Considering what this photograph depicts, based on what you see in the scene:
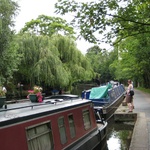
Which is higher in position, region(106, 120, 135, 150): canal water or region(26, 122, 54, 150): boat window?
region(26, 122, 54, 150): boat window

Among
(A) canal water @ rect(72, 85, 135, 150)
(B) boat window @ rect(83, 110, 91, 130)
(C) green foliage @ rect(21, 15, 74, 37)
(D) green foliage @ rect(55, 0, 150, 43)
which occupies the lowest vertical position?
(A) canal water @ rect(72, 85, 135, 150)

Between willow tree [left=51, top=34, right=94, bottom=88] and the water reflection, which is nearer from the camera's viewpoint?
the water reflection

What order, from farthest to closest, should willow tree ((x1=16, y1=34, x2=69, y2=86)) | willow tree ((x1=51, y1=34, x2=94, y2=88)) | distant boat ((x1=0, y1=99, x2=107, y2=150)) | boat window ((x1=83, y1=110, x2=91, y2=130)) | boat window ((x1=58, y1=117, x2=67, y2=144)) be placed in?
willow tree ((x1=51, y1=34, x2=94, y2=88)) → willow tree ((x1=16, y1=34, x2=69, y2=86)) → boat window ((x1=83, y1=110, x2=91, y2=130)) → boat window ((x1=58, y1=117, x2=67, y2=144)) → distant boat ((x1=0, y1=99, x2=107, y2=150))

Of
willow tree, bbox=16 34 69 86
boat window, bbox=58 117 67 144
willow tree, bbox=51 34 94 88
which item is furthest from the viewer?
willow tree, bbox=51 34 94 88

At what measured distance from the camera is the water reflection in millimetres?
9305

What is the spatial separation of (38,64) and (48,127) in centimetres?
1911

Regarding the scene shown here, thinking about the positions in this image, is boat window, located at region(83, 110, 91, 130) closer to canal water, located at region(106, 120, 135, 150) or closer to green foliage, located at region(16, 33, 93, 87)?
canal water, located at region(106, 120, 135, 150)

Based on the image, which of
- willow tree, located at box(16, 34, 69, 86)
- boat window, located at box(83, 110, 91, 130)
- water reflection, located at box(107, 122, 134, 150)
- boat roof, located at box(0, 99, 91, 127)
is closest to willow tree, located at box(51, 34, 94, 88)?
willow tree, located at box(16, 34, 69, 86)

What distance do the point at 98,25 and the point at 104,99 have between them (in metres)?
9.01

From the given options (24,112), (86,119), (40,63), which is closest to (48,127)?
(24,112)

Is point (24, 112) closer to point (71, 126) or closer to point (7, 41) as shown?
Result: point (71, 126)

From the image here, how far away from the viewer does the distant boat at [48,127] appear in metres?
4.32

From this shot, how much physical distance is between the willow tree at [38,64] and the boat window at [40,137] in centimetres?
1887

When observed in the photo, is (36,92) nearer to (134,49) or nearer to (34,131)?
(34,131)
